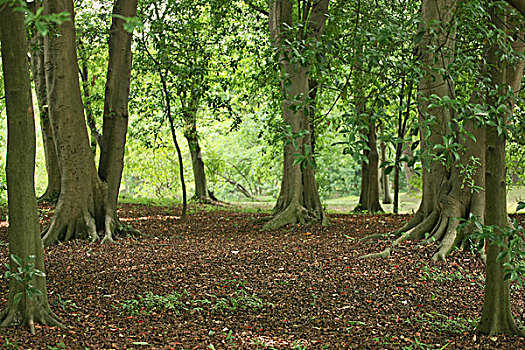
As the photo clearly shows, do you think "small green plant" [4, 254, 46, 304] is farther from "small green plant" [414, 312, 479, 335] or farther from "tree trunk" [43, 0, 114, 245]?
"tree trunk" [43, 0, 114, 245]

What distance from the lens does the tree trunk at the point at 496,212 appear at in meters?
3.71

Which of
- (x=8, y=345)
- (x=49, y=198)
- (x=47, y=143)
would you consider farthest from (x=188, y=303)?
(x=47, y=143)

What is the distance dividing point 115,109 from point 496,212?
21.0 feet

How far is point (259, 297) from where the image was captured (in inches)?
198

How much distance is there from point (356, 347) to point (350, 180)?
1085 inches

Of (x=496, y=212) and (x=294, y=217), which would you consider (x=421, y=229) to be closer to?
(x=294, y=217)

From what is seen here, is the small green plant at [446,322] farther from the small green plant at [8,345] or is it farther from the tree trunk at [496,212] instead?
the small green plant at [8,345]

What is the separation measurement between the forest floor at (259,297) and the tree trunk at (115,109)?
1.37m

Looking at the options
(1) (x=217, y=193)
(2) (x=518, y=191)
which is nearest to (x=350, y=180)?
(1) (x=217, y=193)

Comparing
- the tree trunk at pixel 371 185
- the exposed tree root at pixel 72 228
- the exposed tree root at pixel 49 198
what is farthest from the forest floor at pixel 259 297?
the tree trunk at pixel 371 185

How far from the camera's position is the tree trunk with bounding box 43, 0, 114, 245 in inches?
293

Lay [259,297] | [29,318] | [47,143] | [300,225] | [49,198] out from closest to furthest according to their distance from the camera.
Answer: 1. [29,318]
2. [259,297]
3. [300,225]
4. [47,143]
5. [49,198]

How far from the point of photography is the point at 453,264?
609cm

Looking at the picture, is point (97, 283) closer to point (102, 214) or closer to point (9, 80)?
point (9, 80)
